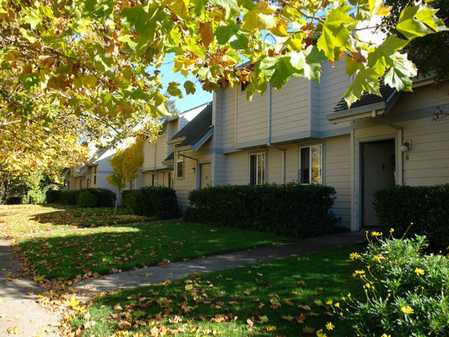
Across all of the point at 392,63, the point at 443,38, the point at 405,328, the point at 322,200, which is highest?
the point at 443,38

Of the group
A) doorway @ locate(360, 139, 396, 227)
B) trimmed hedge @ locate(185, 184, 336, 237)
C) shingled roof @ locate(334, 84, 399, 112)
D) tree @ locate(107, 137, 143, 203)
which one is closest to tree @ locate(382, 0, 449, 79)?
shingled roof @ locate(334, 84, 399, 112)

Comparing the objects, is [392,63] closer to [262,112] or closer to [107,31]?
[107,31]

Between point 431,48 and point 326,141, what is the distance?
7660 mm

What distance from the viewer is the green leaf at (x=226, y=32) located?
219 cm

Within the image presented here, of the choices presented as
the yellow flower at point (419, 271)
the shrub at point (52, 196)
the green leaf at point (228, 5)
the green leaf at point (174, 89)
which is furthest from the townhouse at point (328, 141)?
the shrub at point (52, 196)

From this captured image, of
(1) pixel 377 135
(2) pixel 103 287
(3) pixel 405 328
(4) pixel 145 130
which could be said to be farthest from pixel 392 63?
(4) pixel 145 130

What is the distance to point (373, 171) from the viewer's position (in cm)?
1365

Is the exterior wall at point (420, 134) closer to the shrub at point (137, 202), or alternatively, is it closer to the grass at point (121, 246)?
the grass at point (121, 246)

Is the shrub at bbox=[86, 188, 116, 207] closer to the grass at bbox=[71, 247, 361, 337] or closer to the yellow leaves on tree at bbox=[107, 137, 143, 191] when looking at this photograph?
the yellow leaves on tree at bbox=[107, 137, 143, 191]

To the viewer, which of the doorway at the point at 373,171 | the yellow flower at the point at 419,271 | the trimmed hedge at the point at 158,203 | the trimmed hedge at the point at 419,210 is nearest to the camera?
the yellow flower at the point at 419,271

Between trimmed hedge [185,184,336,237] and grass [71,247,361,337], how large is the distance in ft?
16.5

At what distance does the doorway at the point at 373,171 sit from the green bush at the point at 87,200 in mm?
27636

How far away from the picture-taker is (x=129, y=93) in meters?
3.93

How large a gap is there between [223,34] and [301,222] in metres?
11.6
